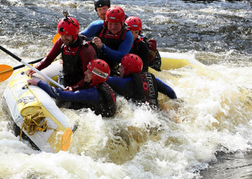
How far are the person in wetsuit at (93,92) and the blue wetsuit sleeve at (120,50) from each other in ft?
2.43

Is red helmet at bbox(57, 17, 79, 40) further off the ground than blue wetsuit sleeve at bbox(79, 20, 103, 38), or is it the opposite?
red helmet at bbox(57, 17, 79, 40)

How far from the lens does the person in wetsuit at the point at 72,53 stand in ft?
15.3

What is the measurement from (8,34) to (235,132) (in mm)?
6946

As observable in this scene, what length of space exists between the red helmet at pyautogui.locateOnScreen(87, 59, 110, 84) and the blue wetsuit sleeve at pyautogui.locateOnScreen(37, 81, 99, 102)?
170 mm

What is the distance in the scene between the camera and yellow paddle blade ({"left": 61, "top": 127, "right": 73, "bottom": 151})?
13.4 feet

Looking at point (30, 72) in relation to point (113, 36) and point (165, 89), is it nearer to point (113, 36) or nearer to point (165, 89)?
point (113, 36)

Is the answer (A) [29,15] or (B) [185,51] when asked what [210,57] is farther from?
(A) [29,15]

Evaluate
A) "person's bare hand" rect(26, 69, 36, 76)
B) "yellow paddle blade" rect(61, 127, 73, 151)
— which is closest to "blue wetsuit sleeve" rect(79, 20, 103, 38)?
"person's bare hand" rect(26, 69, 36, 76)

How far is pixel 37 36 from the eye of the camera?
31.9 ft

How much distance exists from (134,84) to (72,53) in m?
1.00

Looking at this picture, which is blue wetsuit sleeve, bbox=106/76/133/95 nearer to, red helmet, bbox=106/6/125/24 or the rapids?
the rapids

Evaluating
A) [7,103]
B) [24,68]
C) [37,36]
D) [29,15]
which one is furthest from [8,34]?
[7,103]

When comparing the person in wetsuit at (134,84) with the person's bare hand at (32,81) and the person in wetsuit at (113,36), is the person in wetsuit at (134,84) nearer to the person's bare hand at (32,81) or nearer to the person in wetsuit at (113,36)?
the person in wetsuit at (113,36)

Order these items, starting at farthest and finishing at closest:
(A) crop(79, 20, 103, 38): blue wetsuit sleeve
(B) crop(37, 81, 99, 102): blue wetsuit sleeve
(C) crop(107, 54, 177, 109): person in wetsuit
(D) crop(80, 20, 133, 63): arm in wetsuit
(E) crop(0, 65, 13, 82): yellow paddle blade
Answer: (A) crop(79, 20, 103, 38): blue wetsuit sleeve, (D) crop(80, 20, 133, 63): arm in wetsuit, (C) crop(107, 54, 177, 109): person in wetsuit, (E) crop(0, 65, 13, 82): yellow paddle blade, (B) crop(37, 81, 99, 102): blue wetsuit sleeve
